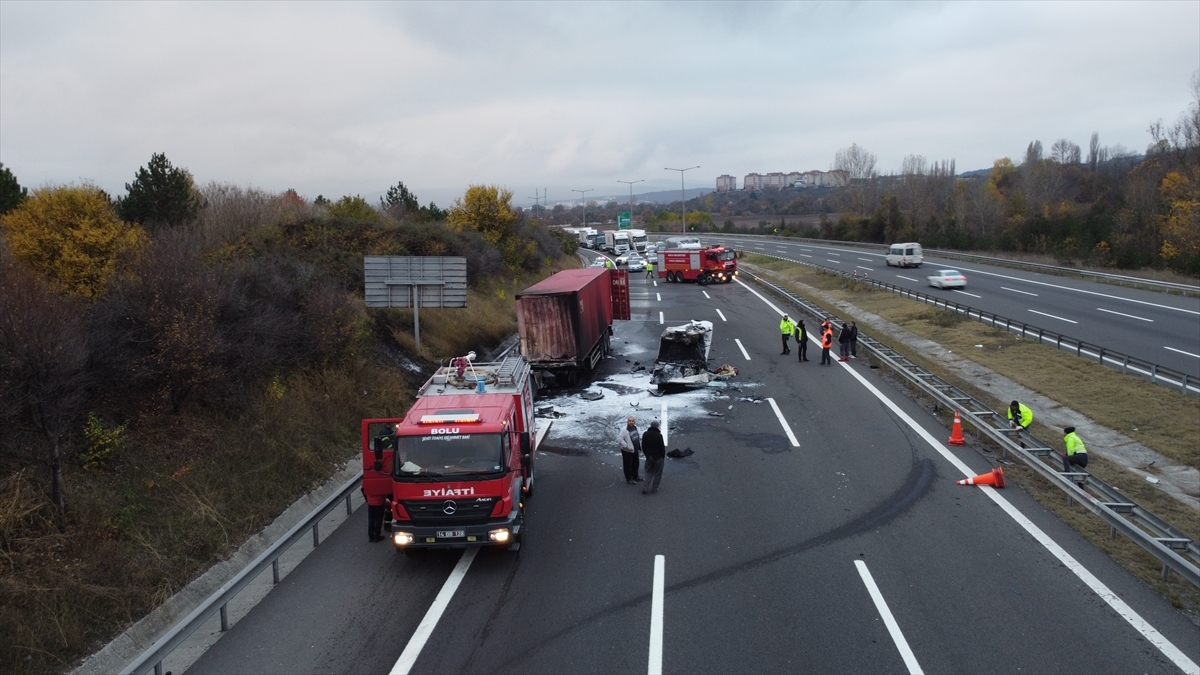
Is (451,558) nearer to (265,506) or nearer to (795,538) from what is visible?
(265,506)

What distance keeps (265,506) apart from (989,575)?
36.6ft

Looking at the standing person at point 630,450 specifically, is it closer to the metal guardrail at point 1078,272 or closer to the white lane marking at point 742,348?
the white lane marking at point 742,348

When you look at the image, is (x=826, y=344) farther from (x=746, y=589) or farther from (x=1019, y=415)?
(x=746, y=589)

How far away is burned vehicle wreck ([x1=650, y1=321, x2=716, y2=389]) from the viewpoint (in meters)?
23.6

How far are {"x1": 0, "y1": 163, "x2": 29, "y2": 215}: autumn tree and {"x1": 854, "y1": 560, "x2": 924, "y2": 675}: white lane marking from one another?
28818 millimetres

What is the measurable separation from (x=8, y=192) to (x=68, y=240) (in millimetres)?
10835

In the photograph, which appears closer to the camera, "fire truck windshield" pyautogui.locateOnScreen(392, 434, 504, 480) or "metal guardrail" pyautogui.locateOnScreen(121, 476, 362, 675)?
"metal guardrail" pyautogui.locateOnScreen(121, 476, 362, 675)

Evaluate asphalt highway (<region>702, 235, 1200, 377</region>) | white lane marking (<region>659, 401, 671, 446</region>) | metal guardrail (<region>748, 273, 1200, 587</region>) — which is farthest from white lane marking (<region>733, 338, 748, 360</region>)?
asphalt highway (<region>702, 235, 1200, 377</region>)

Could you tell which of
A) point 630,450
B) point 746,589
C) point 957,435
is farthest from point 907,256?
point 746,589

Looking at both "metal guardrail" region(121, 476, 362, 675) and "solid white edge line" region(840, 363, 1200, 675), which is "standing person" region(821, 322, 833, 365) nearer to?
"solid white edge line" region(840, 363, 1200, 675)

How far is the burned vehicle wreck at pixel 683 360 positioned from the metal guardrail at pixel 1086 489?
18.8 ft

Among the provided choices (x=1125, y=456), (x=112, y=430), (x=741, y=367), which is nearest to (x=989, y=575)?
(x=1125, y=456)

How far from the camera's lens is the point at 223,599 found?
384 inches

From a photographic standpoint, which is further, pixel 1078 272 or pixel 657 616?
pixel 1078 272
